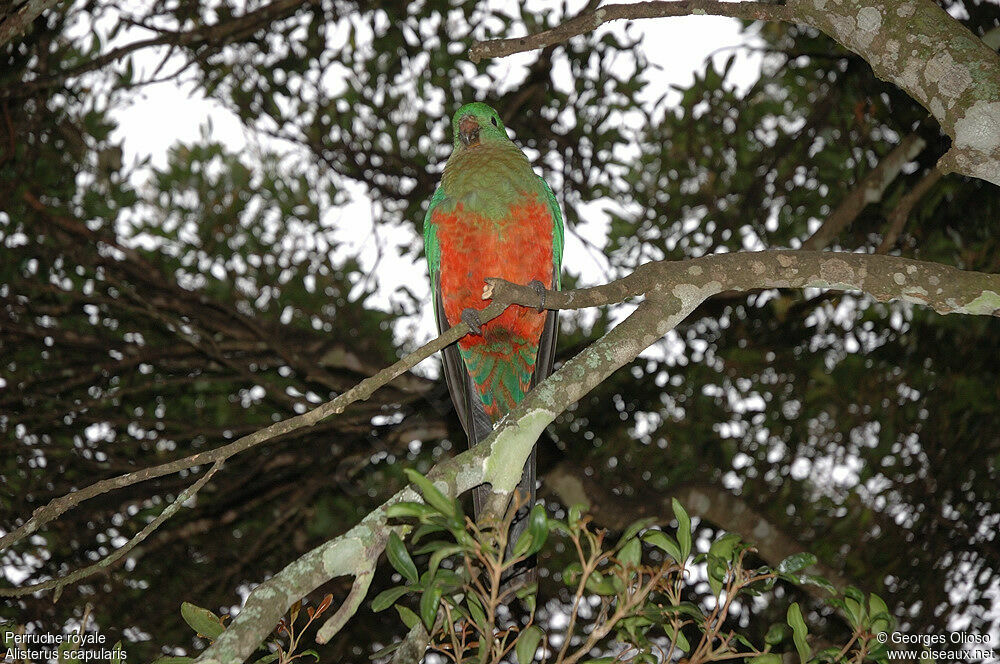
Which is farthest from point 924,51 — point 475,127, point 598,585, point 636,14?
point 475,127

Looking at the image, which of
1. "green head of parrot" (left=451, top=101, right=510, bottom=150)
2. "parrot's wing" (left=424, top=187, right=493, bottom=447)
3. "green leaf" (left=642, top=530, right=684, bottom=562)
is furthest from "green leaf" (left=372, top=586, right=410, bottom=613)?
"green head of parrot" (left=451, top=101, right=510, bottom=150)

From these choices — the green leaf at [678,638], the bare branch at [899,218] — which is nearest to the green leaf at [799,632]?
the green leaf at [678,638]

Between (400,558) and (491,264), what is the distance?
1935 millimetres

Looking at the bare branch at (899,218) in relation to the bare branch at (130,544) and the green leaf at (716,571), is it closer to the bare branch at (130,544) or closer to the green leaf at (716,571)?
the green leaf at (716,571)

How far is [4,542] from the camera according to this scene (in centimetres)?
186

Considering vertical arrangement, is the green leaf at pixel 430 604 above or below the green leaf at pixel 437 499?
below

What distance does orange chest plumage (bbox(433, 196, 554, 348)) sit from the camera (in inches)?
137

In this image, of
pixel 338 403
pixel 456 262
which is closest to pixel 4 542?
pixel 338 403

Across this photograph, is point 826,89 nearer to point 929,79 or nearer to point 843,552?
point 843,552

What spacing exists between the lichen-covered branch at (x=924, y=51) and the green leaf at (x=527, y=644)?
1435 mm

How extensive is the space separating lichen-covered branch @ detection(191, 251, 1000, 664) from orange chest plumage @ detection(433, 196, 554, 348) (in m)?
1.08

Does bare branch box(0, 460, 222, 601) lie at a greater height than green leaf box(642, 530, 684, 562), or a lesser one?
greater

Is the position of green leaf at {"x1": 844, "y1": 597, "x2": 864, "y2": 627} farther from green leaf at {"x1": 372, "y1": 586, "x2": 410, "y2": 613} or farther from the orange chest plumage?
the orange chest plumage

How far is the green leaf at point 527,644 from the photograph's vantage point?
1.70 metres
